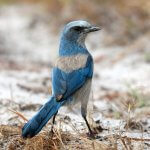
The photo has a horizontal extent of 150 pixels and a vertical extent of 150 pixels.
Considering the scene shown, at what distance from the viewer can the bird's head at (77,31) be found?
5.15 m

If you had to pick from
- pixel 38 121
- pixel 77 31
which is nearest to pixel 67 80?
pixel 38 121

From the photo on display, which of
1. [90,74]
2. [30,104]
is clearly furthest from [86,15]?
[90,74]

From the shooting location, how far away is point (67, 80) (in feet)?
15.5

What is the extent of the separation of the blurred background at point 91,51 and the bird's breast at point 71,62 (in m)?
0.64

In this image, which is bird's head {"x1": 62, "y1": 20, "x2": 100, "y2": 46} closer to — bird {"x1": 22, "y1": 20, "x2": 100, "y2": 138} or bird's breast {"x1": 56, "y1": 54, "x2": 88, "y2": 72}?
bird {"x1": 22, "y1": 20, "x2": 100, "y2": 138}

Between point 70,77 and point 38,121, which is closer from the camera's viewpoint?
point 38,121

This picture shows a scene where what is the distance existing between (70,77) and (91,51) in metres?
6.30

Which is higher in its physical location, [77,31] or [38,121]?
[77,31]

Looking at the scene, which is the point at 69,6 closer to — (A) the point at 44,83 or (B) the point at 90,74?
(A) the point at 44,83

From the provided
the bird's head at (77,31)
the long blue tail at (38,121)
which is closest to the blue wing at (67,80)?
the long blue tail at (38,121)

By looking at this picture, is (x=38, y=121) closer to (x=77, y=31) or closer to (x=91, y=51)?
(x=77, y=31)

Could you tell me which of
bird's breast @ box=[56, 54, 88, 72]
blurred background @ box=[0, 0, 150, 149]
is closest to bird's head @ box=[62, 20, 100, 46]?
bird's breast @ box=[56, 54, 88, 72]

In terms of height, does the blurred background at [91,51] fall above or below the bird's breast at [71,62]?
below

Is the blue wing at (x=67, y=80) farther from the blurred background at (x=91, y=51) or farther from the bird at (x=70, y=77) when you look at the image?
the blurred background at (x=91, y=51)
